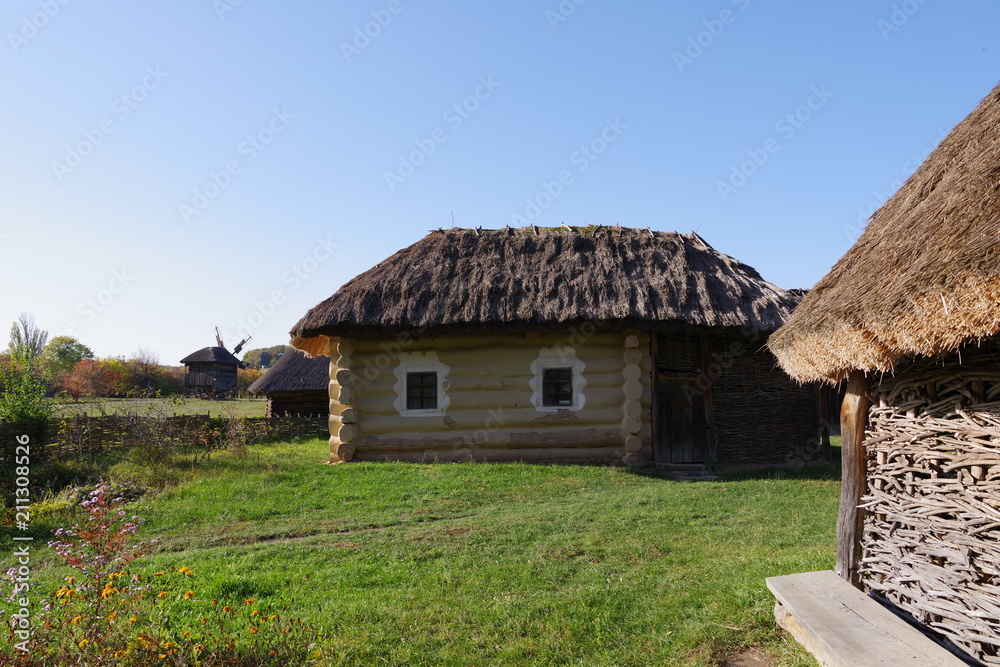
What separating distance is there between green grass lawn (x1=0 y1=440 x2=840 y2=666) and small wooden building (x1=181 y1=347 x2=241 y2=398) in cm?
2968

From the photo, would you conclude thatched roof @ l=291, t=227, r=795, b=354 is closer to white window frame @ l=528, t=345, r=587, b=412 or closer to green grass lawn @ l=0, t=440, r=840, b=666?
white window frame @ l=528, t=345, r=587, b=412

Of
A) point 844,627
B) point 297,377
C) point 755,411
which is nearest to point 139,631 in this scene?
point 844,627

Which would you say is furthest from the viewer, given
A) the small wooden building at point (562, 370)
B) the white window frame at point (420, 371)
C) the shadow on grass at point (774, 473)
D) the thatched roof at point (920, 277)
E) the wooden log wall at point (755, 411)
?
the wooden log wall at point (755, 411)

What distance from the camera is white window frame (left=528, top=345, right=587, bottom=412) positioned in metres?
12.0

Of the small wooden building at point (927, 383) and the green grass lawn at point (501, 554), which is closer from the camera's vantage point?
the small wooden building at point (927, 383)

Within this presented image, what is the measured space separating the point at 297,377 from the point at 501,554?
54.1 ft

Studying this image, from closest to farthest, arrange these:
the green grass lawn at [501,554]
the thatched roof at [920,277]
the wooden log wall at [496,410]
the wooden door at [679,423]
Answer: the thatched roof at [920,277] < the green grass lawn at [501,554] < the wooden log wall at [496,410] < the wooden door at [679,423]

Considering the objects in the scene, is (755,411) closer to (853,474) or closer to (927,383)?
(853,474)

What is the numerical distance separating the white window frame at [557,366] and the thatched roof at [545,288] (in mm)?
817

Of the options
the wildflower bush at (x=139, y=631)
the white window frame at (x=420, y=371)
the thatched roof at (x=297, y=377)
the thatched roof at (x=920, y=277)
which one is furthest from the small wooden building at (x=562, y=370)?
the thatched roof at (x=297, y=377)

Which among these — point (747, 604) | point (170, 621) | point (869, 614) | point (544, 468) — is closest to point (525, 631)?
point (747, 604)

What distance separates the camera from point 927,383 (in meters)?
3.65

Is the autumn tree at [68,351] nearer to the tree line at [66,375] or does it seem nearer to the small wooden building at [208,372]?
the tree line at [66,375]

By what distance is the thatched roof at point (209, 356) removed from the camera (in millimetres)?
38000
